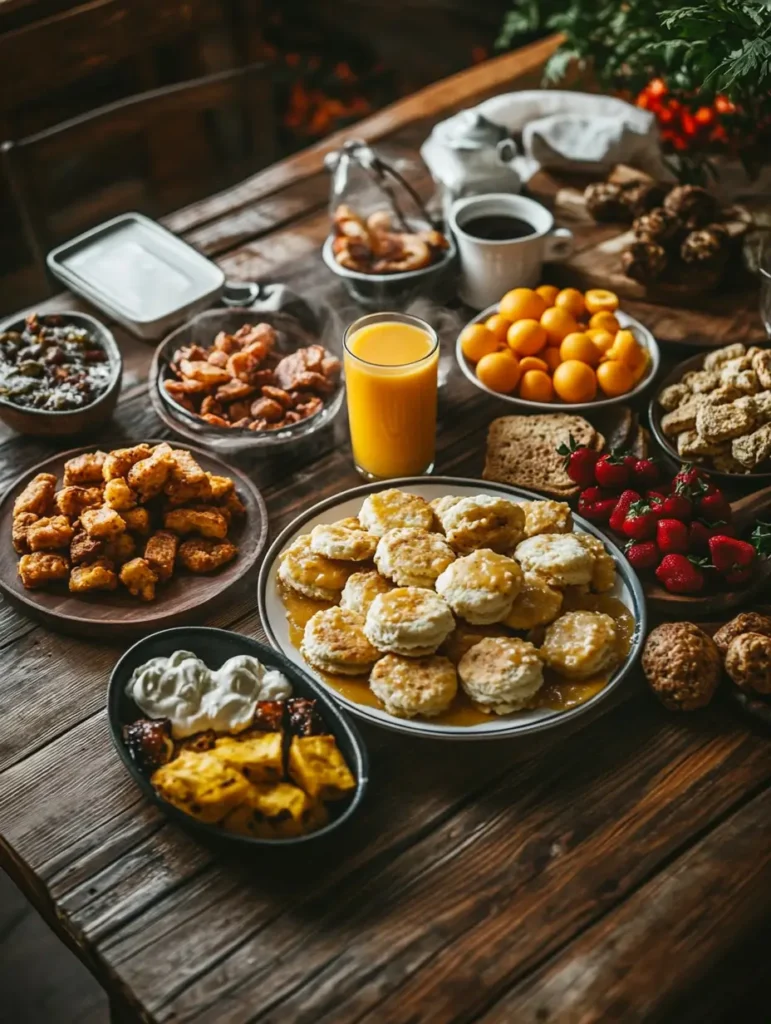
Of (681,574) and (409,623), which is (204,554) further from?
(681,574)

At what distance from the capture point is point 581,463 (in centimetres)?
171

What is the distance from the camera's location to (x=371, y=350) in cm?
179

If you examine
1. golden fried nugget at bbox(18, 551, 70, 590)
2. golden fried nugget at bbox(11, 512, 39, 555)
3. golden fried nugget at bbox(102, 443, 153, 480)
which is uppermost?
golden fried nugget at bbox(102, 443, 153, 480)

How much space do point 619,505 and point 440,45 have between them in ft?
10.8

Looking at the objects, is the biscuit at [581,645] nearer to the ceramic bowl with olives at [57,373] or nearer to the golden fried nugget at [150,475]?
the golden fried nugget at [150,475]

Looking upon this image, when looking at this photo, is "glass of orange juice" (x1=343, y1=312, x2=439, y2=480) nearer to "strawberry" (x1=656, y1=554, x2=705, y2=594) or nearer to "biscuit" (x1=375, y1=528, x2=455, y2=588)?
"biscuit" (x1=375, y1=528, x2=455, y2=588)

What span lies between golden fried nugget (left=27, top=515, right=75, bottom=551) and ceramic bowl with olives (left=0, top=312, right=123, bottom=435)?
0.92ft

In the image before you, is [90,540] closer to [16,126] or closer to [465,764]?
[465,764]

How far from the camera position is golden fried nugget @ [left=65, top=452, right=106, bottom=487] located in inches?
67.5

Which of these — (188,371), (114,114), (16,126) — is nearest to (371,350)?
(188,371)

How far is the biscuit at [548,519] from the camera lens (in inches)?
61.8

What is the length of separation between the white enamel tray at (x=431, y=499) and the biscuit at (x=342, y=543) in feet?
0.28

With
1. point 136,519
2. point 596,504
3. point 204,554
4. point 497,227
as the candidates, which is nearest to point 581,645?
point 596,504

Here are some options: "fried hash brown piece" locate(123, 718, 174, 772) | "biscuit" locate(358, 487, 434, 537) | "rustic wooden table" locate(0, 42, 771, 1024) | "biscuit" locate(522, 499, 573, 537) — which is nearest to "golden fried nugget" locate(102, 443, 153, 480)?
"rustic wooden table" locate(0, 42, 771, 1024)
